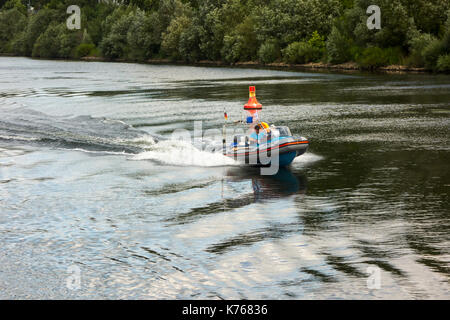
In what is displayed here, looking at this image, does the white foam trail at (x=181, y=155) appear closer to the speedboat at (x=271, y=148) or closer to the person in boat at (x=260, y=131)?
the speedboat at (x=271, y=148)

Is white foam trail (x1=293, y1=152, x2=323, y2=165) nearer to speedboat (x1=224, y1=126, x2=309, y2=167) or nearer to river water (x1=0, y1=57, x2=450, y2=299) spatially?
river water (x1=0, y1=57, x2=450, y2=299)

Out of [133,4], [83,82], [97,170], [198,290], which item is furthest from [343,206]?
[133,4]

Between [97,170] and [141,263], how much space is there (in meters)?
11.2

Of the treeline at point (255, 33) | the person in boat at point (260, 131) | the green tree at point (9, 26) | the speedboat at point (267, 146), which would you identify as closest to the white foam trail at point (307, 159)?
the speedboat at point (267, 146)

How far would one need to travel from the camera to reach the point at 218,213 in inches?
731

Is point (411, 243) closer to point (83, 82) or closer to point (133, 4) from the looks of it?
point (83, 82)

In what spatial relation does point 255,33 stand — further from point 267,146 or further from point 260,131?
point 267,146

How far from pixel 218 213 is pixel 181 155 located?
9.49 m

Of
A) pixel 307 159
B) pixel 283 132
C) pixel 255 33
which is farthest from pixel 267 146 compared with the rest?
pixel 255 33

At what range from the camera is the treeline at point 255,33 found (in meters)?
82.8

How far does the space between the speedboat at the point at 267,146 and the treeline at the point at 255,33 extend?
5296 centimetres

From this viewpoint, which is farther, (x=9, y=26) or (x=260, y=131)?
(x=9, y=26)

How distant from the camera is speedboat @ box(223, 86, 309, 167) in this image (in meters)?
23.9
